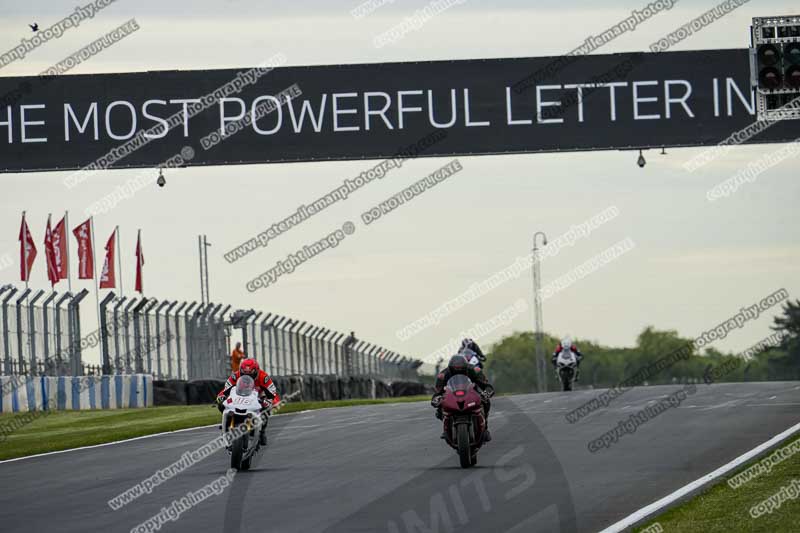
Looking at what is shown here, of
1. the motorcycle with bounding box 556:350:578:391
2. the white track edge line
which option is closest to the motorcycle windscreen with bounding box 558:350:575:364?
the motorcycle with bounding box 556:350:578:391

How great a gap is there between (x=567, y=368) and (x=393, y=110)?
14.6m

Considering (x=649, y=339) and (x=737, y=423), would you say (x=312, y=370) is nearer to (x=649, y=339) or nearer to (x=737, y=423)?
(x=737, y=423)

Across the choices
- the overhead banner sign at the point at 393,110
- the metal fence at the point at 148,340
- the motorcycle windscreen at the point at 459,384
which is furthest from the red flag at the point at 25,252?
the motorcycle windscreen at the point at 459,384

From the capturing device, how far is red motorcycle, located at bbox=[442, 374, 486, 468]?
54.5 ft

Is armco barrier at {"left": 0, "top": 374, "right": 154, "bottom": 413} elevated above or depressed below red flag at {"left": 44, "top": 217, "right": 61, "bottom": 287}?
below

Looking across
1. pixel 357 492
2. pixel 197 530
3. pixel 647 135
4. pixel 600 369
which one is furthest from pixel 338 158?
pixel 600 369

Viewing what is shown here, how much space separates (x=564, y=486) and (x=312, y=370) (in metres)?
30.9

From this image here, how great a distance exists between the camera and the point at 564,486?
14.8 meters

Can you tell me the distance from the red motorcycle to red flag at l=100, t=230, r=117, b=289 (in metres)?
31.8

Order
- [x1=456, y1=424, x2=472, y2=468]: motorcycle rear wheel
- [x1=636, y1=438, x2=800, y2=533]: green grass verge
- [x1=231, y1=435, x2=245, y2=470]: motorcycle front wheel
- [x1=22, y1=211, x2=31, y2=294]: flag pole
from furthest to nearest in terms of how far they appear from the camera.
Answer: [x1=22, y1=211, x2=31, y2=294]: flag pole
[x1=231, y1=435, x2=245, y2=470]: motorcycle front wheel
[x1=456, y1=424, x2=472, y2=468]: motorcycle rear wheel
[x1=636, y1=438, x2=800, y2=533]: green grass verge

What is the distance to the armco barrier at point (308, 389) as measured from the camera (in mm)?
35594

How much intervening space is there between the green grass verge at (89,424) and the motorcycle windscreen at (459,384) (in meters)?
7.70

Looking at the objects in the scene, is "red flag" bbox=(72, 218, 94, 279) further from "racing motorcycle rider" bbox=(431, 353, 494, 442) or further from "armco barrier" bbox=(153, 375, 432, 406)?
"racing motorcycle rider" bbox=(431, 353, 494, 442)

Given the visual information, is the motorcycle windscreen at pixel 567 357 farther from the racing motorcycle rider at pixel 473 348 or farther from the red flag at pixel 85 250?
the red flag at pixel 85 250
